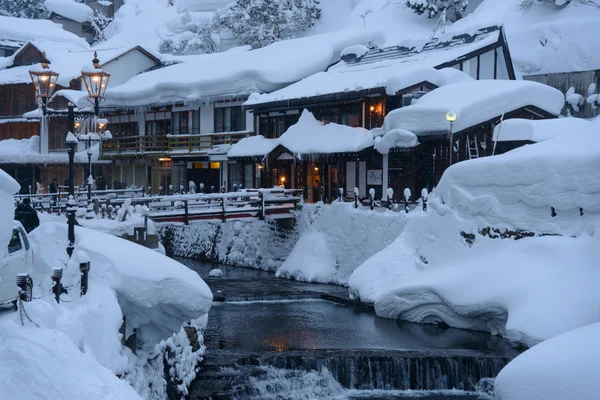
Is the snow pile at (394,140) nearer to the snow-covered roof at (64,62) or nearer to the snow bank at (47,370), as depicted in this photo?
the snow bank at (47,370)

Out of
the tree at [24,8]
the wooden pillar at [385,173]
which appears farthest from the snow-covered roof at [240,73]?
the tree at [24,8]

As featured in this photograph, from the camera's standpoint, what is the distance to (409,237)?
2423cm

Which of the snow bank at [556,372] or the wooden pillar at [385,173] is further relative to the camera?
the wooden pillar at [385,173]

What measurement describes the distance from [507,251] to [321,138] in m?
13.2

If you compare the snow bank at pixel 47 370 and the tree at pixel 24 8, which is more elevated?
the tree at pixel 24 8

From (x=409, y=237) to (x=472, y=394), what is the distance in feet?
27.6

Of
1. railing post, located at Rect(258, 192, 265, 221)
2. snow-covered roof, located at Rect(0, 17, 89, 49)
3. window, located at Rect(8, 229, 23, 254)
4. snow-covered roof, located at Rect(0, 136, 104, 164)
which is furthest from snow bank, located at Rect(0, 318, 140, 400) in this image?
snow-covered roof, located at Rect(0, 17, 89, 49)

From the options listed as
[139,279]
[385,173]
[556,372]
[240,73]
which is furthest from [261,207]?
[556,372]

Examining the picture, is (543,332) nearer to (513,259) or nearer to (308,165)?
(513,259)

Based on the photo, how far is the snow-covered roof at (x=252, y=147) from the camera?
35.6m

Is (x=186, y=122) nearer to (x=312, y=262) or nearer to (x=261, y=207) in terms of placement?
(x=261, y=207)

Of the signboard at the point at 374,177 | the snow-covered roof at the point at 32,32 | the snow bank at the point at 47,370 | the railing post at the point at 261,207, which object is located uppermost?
the snow-covered roof at the point at 32,32

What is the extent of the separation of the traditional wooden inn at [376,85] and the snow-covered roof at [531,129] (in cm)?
393

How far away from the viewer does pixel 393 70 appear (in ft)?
105
